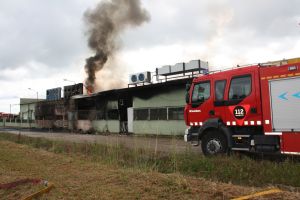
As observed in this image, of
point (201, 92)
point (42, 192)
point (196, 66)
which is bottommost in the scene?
point (42, 192)

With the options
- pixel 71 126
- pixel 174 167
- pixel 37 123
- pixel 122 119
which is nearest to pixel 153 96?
pixel 122 119

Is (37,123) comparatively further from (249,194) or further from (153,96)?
(249,194)

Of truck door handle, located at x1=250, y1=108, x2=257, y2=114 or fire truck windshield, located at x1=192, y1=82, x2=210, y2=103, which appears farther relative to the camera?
fire truck windshield, located at x1=192, y1=82, x2=210, y2=103

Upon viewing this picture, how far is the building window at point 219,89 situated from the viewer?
12688 millimetres

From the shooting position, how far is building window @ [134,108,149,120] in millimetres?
30717

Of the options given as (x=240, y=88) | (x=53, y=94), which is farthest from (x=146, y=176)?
(x=53, y=94)

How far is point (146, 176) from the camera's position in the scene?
837 centimetres

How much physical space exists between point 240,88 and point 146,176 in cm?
Answer: 528

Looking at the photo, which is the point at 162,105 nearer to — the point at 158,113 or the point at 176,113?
the point at 158,113

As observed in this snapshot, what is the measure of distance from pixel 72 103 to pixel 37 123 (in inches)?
590

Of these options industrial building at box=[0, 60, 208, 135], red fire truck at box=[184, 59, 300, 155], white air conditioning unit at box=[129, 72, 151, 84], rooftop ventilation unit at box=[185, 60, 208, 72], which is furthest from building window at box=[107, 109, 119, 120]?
red fire truck at box=[184, 59, 300, 155]

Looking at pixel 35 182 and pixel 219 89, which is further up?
pixel 219 89

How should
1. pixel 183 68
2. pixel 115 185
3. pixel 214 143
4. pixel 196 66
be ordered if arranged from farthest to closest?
pixel 183 68
pixel 196 66
pixel 214 143
pixel 115 185

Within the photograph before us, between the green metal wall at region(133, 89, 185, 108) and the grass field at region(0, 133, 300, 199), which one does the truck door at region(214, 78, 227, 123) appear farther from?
the green metal wall at region(133, 89, 185, 108)
